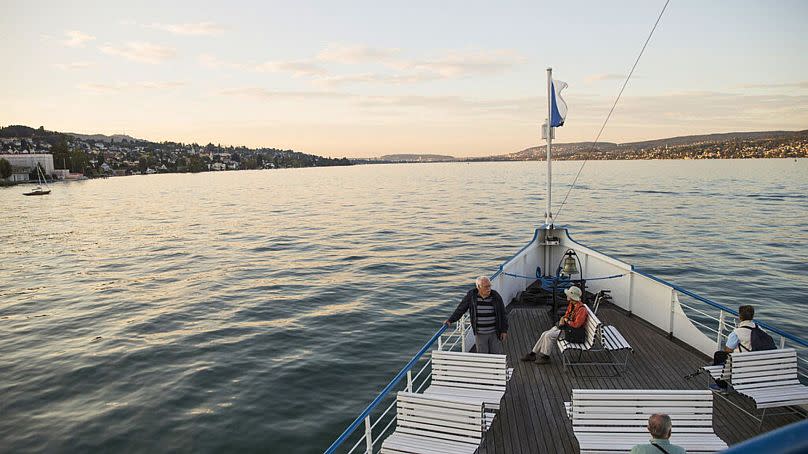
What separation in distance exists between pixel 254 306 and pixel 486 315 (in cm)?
1363

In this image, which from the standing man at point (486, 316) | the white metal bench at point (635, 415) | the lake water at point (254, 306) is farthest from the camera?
the lake water at point (254, 306)

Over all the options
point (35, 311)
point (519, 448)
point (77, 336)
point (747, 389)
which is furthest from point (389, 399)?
point (35, 311)

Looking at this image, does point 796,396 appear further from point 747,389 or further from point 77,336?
point 77,336

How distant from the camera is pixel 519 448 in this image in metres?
6.66

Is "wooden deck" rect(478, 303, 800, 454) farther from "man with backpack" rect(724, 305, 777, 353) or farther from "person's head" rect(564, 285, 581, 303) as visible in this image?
"person's head" rect(564, 285, 581, 303)

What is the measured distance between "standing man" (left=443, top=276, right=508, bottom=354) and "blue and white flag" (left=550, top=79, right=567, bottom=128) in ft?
24.9

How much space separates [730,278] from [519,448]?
22833mm

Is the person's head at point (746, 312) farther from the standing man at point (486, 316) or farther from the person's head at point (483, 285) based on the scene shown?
the person's head at point (483, 285)

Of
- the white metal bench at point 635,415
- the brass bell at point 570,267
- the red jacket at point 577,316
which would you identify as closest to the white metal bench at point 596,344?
the red jacket at point 577,316

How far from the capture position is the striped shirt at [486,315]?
8250 millimetres

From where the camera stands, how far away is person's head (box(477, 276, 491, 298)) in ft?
26.2

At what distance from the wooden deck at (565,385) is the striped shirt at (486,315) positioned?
3.66ft

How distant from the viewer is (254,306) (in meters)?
19.7

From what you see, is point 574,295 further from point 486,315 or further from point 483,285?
point 483,285
